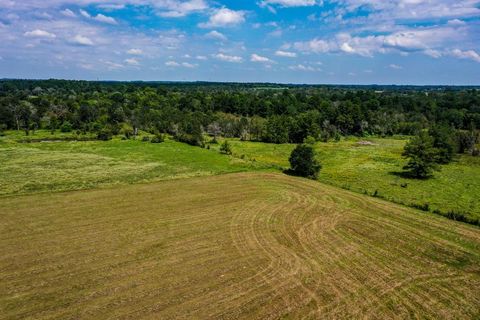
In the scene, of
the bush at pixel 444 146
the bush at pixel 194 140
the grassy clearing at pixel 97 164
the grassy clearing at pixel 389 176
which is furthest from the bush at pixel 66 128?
the bush at pixel 444 146

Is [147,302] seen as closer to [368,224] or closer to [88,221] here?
[88,221]

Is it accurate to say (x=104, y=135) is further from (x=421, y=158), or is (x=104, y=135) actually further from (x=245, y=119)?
(x=421, y=158)

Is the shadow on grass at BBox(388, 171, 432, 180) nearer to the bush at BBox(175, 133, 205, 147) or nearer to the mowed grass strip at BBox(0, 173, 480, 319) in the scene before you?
the mowed grass strip at BBox(0, 173, 480, 319)

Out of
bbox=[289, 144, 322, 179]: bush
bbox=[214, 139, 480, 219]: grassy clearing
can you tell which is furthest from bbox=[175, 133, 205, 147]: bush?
bbox=[289, 144, 322, 179]: bush

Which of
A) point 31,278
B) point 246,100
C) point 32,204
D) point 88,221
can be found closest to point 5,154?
point 32,204

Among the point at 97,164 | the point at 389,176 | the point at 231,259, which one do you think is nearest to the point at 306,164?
the point at 389,176

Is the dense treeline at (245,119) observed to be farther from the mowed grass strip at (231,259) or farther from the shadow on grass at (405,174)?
the mowed grass strip at (231,259)
